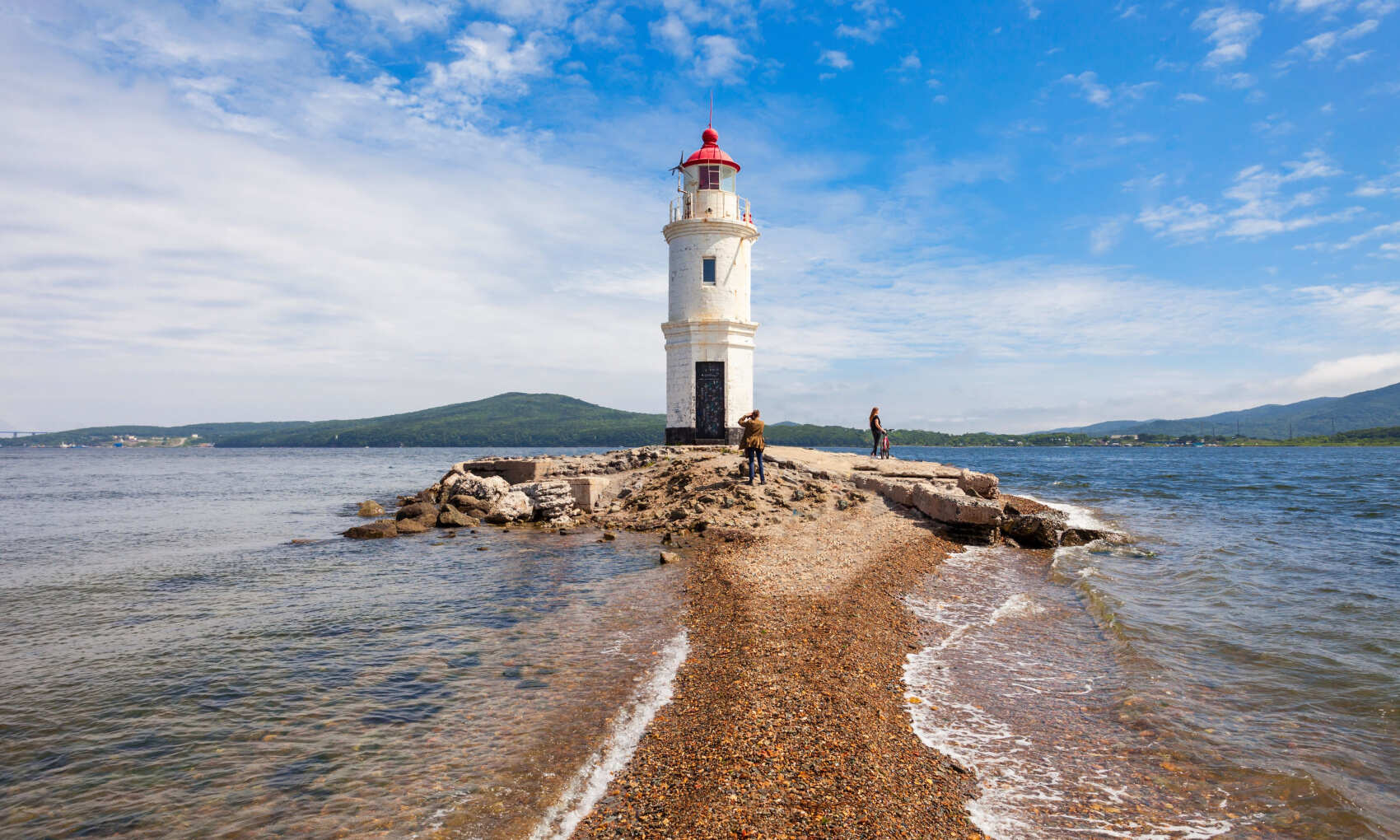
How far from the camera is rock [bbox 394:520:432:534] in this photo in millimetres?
18380

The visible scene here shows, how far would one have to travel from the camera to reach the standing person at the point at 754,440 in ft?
57.6

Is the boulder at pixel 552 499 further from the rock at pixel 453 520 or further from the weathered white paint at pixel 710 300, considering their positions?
the weathered white paint at pixel 710 300

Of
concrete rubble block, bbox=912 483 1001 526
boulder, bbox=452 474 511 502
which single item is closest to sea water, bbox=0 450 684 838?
boulder, bbox=452 474 511 502

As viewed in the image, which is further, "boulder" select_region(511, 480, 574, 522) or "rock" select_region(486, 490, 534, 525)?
"rock" select_region(486, 490, 534, 525)

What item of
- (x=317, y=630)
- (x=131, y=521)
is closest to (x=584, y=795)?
(x=317, y=630)

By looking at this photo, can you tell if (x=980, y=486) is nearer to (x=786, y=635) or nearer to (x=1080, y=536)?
(x=1080, y=536)

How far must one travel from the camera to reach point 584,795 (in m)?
4.53

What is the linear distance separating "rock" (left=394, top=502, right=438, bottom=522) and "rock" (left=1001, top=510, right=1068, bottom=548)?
50.9 feet

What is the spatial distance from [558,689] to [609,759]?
1667mm

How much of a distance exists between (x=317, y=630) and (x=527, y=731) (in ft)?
16.5

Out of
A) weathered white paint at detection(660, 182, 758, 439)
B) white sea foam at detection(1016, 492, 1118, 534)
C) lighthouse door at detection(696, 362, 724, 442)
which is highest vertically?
weathered white paint at detection(660, 182, 758, 439)

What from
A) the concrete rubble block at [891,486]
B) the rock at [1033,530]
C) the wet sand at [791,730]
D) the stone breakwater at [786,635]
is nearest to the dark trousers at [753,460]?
the stone breakwater at [786,635]

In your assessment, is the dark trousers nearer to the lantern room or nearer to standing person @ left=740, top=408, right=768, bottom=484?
standing person @ left=740, top=408, right=768, bottom=484

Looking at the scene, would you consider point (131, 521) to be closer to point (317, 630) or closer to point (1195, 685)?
point (317, 630)
